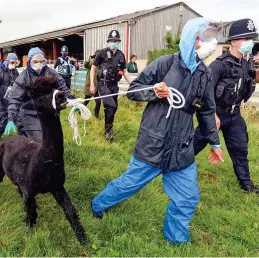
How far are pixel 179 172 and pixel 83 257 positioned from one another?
46.2 inches

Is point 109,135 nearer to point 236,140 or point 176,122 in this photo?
point 236,140

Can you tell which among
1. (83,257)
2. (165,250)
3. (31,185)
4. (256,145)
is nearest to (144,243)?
(165,250)

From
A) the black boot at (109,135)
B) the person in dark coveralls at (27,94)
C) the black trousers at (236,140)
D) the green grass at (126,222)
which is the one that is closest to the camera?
the green grass at (126,222)

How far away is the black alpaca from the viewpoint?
2855 millimetres

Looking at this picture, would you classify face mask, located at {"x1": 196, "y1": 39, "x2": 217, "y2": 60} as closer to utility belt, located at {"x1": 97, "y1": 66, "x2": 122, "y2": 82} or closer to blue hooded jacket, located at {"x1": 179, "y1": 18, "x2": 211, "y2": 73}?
blue hooded jacket, located at {"x1": 179, "y1": 18, "x2": 211, "y2": 73}

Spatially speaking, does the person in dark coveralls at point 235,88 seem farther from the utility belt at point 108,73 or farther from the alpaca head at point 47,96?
the utility belt at point 108,73

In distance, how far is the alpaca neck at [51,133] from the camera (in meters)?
2.94

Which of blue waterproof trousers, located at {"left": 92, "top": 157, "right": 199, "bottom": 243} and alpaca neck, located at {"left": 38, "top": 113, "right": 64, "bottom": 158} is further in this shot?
blue waterproof trousers, located at {"left": 92, "top": 157, "right": 199, "bottom": 243}

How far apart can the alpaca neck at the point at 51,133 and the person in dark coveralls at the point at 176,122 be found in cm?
71

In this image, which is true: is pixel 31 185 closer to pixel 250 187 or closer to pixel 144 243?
pixel 144 243

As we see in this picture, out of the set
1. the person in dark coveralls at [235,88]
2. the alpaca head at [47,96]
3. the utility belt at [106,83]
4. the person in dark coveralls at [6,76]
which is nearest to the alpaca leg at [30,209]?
the alpaca head at [47,96]

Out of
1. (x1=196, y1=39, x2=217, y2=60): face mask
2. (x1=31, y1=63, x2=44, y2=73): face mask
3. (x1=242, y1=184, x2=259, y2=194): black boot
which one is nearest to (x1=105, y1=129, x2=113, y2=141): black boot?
(x1=31, y1=63, x2=44, y2=73): face mask

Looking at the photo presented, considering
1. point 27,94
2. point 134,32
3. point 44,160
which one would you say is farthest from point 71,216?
point 134,32

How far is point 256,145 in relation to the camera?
7074 mm
